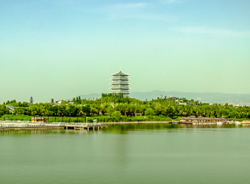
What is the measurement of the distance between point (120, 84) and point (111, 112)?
88.1ft

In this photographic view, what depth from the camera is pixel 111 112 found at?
250 ft

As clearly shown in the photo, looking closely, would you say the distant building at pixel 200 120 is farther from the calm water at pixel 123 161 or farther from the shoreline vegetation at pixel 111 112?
the calm water at pixel 123 161

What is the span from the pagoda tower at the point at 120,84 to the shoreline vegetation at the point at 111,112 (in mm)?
5542

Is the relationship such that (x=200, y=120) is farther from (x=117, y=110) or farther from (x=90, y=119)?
(x=90, y=119)

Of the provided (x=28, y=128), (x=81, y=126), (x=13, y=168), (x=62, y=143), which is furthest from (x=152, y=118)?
(x=13, y=168)

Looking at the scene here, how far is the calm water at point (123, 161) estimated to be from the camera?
79.5ft

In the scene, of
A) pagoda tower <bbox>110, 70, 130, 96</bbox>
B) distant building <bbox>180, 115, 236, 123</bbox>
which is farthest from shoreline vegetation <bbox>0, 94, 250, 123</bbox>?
pagoda tower <bbox>110, 70, 130, 96</bbox>

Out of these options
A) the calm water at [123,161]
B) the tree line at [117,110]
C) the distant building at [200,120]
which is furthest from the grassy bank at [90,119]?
the calm water at [123,161]

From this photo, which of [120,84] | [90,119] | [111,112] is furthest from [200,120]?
[120,84]

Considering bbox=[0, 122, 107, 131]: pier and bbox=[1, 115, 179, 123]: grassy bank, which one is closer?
bbox=[0, 122, 107, 131]: pier

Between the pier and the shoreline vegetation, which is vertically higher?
the shoreline vegetation

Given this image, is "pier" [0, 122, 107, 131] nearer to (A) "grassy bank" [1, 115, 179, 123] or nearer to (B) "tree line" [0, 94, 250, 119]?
(A) "grassy bank" [1, 115, 179, 123]

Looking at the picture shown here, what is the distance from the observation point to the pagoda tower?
10256 centimetres

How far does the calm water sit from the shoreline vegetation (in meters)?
26.0
